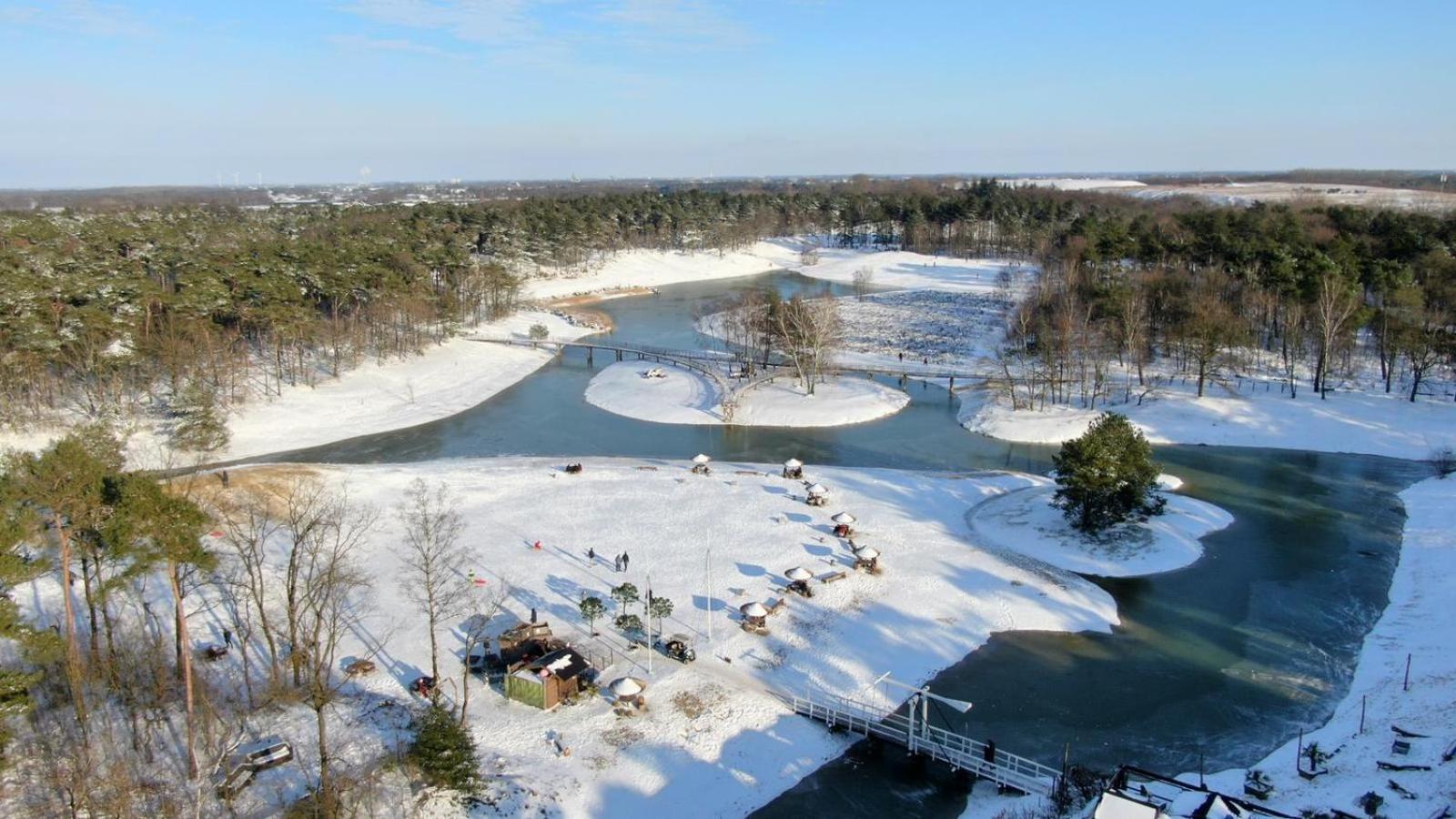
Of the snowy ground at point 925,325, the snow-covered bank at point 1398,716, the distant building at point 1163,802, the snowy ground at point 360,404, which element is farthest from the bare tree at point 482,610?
the snowy ground at point 925,325

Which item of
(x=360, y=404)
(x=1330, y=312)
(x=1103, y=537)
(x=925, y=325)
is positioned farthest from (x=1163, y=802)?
(x=925, y=325)

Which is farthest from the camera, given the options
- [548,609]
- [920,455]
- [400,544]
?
[920,455]

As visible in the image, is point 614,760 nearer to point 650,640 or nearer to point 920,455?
point 650,640

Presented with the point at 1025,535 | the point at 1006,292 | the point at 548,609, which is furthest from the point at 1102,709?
the point at 1006,292

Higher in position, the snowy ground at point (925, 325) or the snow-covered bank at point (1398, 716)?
the snowy ground at point (925, 325)

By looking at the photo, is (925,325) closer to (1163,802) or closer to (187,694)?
(1163,802)

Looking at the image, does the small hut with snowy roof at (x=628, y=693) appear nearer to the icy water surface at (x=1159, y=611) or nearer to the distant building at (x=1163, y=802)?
the icy water surface at (x=1159, y=611)

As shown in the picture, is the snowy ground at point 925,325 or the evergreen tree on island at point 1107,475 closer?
the evergreen tree on island at point 1107,475
